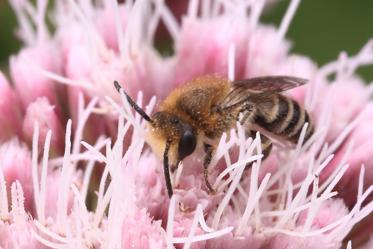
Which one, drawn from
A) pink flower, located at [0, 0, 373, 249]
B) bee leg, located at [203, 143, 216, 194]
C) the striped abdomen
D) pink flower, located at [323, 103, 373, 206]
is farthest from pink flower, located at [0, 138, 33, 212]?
pink flower, located at [323, 103, 373, 206]

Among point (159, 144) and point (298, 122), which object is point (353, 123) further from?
point (159, 144)

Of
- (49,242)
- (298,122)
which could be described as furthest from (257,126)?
(49,242)

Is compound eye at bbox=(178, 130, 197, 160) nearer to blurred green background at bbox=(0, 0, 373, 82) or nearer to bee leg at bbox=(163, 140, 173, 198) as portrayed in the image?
bee leg at bbox=(163, 140, 173, 198)

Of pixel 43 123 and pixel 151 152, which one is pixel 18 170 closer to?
pixel 43 123

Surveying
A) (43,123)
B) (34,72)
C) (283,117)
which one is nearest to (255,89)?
(283,117)

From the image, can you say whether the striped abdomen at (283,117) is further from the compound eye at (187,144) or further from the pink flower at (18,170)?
the pink flower at (18,170)

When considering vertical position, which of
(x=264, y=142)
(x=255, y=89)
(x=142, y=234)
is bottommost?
(x=142, y=234)

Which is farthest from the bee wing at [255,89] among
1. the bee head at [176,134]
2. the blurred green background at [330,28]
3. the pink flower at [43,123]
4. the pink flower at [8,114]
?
the blurred green background at [330,28]
